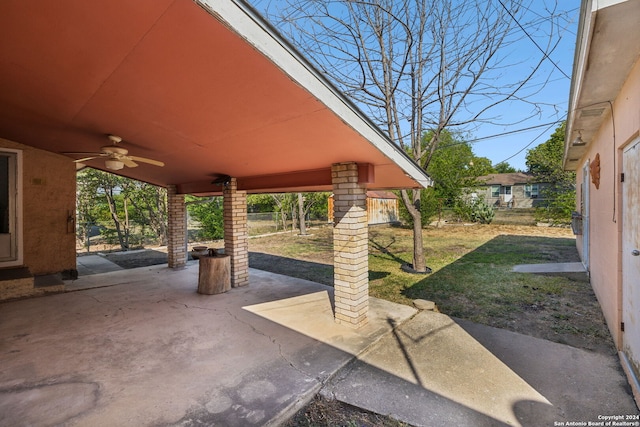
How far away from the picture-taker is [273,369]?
Result: 120 inches

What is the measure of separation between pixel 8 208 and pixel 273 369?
23.6 ft

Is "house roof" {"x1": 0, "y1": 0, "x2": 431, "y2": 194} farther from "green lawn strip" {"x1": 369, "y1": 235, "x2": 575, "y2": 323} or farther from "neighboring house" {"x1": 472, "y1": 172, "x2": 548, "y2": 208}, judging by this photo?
"neighboring house" {"x1": 472, "y1": 172, "x2": 548, "y2": 208}

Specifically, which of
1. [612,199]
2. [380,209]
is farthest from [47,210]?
[380,209]

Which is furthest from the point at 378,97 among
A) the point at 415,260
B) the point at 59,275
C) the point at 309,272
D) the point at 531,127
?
the point at 59,275

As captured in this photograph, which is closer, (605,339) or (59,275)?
(605,339)

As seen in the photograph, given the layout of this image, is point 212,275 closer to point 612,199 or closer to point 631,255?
point 631,255

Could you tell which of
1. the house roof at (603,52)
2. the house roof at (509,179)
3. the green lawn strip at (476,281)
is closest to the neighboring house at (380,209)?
the green lawn strip at (476,281)

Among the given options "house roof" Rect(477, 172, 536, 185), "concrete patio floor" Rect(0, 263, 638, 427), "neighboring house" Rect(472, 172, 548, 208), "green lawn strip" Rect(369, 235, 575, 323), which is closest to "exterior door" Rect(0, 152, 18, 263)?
"concrete patio floor" Rect(0, 263, 638, 427)

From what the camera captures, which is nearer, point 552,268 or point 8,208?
Result: point 8,208

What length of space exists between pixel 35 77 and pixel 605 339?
22.9 feet

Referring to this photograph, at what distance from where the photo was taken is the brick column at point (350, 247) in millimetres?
3957

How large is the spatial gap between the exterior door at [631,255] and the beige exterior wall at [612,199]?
0.62ft

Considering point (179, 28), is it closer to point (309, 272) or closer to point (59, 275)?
point (309, 272)

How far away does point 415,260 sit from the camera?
775 cm
